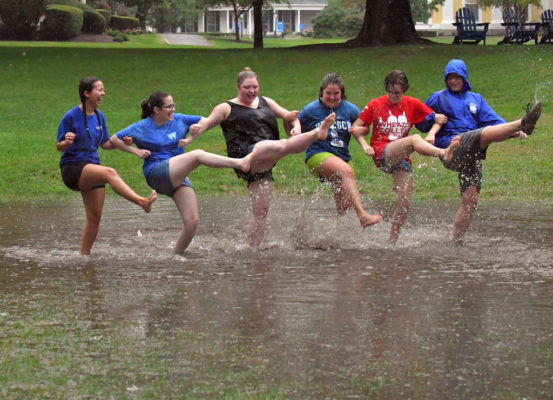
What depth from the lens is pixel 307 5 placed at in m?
104

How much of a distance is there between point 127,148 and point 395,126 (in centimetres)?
255

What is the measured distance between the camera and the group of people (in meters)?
9.25

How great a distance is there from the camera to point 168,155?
9492 millimetres

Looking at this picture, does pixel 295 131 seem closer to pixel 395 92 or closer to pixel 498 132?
pixel 395 92

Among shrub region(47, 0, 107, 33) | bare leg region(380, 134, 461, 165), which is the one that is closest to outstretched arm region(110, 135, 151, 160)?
bare leg region(380, 134, 461, 165)

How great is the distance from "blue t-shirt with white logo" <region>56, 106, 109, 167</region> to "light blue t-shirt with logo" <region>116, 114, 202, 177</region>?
21 centimetres

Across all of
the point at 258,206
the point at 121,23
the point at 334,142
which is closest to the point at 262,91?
the point at 334,142

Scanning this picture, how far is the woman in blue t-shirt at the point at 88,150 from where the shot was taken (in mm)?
9211

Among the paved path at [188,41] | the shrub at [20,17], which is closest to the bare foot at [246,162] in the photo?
the shrub at [20,17]

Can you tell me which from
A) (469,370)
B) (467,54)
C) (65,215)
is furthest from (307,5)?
(469,370)

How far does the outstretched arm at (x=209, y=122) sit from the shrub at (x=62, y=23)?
157 feet

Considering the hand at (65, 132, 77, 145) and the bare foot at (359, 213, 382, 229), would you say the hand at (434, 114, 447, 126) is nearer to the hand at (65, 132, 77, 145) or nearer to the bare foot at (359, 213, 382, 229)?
the bare foot at (359, 213, 382, 229)

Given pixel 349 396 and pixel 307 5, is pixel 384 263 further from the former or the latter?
pixel 307 5

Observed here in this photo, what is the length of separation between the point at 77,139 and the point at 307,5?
319 feet
